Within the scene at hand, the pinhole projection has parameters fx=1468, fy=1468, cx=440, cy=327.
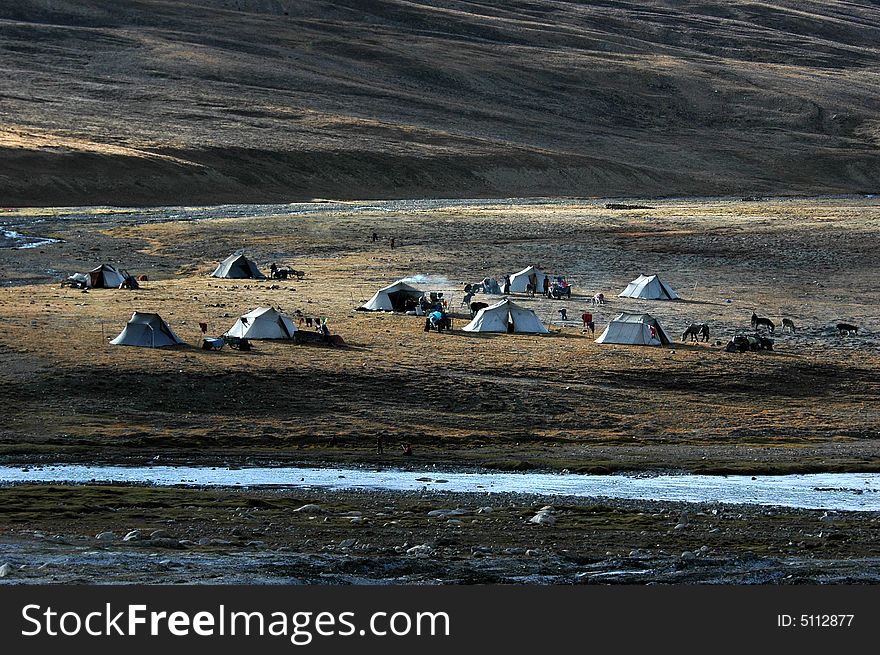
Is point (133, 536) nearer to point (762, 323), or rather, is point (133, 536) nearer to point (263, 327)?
point (263, 327)

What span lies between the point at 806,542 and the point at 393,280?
37.2 m

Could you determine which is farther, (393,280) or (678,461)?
(393,280)

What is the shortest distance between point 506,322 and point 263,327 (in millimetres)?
7313

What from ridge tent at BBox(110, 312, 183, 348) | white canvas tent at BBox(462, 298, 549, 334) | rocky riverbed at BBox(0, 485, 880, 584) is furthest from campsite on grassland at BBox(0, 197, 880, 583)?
white canvas tent at BBox(462, 298, 549, 334)

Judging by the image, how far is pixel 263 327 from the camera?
3991cm

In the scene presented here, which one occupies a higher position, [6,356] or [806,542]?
[806,542]

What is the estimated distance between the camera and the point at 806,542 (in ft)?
66.2

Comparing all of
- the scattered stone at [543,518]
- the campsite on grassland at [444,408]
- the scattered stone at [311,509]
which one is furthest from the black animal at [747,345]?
the scattered stone at [311,509]

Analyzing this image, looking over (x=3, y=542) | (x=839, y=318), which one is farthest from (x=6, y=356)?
(x=839, y=318)

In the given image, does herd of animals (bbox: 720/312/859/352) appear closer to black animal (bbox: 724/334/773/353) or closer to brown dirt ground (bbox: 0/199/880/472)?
black animal (bbox: 724/334/773/353)

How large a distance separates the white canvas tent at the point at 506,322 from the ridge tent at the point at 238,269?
57.8 ft

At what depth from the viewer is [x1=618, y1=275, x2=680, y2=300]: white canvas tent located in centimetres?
5150

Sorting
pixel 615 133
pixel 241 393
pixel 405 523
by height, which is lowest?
pixel 615 133

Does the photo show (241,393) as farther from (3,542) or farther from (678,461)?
(3,542)
